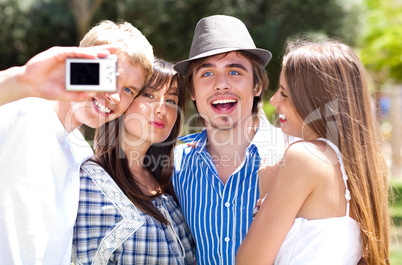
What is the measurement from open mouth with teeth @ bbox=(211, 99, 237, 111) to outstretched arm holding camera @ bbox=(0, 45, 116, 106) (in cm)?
163

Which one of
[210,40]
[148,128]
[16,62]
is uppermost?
[16,62]

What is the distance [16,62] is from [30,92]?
579 inches

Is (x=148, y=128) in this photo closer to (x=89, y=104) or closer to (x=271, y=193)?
(x=89, y=104)

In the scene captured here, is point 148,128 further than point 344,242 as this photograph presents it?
Yes

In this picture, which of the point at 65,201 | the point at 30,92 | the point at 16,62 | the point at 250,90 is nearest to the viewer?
the point at 30,92

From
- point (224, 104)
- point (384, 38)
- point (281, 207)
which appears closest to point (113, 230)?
point (281, 207)

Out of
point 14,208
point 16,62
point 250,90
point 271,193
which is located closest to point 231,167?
point 250,90

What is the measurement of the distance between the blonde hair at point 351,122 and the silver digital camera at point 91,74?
1110 millimetres

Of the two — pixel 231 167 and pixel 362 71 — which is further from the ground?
pixel 362 71

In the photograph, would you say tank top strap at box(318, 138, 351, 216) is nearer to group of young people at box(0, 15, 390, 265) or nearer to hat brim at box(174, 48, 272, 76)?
group of young people at box(0, 15, 390, 265)

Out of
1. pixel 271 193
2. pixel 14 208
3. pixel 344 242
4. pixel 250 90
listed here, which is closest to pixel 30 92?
pixel 14 208

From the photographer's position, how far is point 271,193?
245cm

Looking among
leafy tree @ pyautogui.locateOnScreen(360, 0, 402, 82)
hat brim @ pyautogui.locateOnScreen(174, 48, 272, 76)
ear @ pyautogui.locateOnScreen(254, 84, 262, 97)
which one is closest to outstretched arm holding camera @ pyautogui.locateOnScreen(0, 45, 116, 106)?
hat brim @ pyautogui.locateOnScreen(174, 48, 272, 76)

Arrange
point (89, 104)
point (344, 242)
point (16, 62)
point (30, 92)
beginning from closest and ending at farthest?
point (30, 92)
point (344, 242)
point (89, 104)
point (16, 62)
